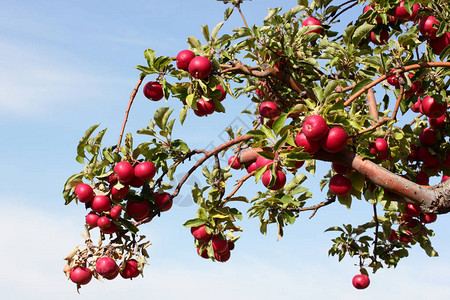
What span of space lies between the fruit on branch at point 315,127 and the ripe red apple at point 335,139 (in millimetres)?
53

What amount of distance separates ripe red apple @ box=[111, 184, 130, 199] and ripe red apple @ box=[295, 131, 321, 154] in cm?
129

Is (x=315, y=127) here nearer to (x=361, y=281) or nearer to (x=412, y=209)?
(x=412, y=209)

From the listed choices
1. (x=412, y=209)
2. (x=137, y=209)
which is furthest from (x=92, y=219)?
(x=412, y=209)

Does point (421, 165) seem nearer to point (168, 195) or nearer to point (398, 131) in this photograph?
point (398, 131)

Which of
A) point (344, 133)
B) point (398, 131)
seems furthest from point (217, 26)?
point (398, 131)

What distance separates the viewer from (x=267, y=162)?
3.40 metres

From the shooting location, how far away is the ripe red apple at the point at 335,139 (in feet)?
10.5

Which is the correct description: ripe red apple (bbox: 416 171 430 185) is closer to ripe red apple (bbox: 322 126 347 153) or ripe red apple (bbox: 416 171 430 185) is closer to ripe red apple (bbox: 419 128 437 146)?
ripe red apple (bbox: 419 128 437 146)

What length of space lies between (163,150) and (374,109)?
2027 mm

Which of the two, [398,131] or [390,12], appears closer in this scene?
[398,131]

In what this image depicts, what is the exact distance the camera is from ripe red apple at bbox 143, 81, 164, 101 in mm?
3834

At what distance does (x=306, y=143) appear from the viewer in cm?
329

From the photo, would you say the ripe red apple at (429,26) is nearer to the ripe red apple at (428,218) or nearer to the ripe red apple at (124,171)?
the ripe red apple at (428,218)

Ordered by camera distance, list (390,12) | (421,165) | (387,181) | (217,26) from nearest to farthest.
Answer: (387,181), (217,26), (390,12), (421,165)
